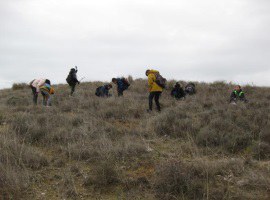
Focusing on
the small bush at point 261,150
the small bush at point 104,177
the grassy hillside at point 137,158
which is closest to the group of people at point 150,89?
the grassy hillside at point 137,158

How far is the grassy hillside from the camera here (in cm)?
423

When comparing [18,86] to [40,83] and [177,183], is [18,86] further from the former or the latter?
[177,183]

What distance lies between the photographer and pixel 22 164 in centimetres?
468

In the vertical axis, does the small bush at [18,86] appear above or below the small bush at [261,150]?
above

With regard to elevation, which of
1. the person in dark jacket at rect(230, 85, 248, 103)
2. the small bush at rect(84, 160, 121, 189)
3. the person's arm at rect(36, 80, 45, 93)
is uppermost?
the person's arm at rect(36, 80, 45, 93)

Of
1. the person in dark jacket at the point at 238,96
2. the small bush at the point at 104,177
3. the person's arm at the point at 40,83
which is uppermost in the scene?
the person's arm at the point at 40,83

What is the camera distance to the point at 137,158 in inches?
213

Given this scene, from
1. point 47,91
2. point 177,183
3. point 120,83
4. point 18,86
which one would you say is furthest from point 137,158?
point 18,86

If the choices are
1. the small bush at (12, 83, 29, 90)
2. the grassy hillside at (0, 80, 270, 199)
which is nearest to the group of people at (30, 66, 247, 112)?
the grassy hillside at (0, 80, 270, 199)

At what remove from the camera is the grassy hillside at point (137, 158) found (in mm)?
4234

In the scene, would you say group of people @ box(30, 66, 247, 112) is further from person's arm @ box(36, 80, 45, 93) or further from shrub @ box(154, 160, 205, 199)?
shrub @ box(154, 160, 205, 199)

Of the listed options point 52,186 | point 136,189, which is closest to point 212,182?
point 136,189

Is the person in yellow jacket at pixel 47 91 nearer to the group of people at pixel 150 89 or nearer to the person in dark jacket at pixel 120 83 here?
the group of people at pixel 150 89

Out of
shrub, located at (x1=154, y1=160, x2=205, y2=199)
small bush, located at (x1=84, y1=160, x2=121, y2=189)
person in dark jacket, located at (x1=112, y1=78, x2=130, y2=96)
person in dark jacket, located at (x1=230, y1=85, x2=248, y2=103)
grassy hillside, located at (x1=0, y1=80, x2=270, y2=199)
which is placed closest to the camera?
shrub, located at (x1=154, y1=160, x2=205, y2=199)
